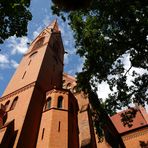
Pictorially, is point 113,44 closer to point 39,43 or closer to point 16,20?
point 16,20

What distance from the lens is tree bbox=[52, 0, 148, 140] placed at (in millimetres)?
10635

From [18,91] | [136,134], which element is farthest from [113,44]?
[136,134]

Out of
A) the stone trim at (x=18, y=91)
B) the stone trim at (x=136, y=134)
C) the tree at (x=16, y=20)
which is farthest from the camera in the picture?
the stone trim at (x=136, y=134)

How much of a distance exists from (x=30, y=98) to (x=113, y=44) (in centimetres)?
826

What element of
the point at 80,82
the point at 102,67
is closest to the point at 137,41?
the point at 102,67

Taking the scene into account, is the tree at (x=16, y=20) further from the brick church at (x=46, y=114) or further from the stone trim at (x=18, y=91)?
the stone trim at (x=18, y=91)

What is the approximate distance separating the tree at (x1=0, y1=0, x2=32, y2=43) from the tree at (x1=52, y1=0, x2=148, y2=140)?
9.19ft

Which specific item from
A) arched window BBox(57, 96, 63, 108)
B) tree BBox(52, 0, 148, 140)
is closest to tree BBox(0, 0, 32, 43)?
tree BBox(52, 0, 148, 140)

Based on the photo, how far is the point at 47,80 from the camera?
21.0 m

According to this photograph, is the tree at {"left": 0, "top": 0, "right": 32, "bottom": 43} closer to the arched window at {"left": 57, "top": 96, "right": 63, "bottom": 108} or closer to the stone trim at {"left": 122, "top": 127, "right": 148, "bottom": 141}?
the arched window at {"left": 57, "top": 96, "right": 63, "bottom": 108}

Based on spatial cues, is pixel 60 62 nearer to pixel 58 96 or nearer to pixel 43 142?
pixel 58 96

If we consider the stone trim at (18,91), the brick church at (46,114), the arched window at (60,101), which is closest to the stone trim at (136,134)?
the brick church at (46,114)

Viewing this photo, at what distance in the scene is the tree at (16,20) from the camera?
9.15 metres

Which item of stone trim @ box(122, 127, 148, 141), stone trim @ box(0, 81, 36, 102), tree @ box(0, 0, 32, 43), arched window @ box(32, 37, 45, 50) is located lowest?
tree @ box(0, 0, 32, 43)
